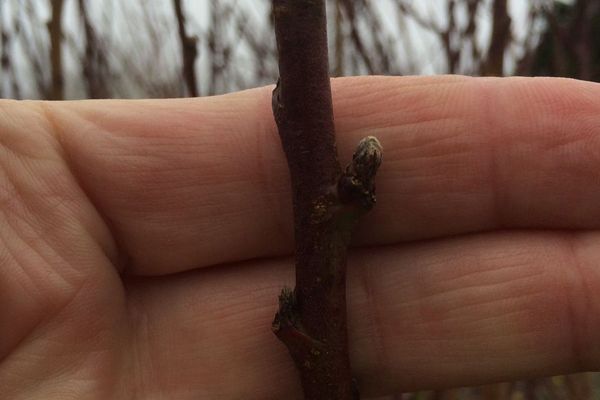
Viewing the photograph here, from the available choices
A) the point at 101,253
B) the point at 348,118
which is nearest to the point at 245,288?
the point at 101,253

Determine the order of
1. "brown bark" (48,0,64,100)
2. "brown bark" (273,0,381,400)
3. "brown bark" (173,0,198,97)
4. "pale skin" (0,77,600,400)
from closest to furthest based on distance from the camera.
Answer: "brown bark" (273,0,381,400) < "pale skin" (0,77,600,400) < "brown bark" (173,0,198,97) < "brown bark" (48,0,64,100)

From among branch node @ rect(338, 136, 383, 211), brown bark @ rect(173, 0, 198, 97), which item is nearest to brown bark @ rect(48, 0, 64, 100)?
brown bark @ rect(173, 0, 198, 97)

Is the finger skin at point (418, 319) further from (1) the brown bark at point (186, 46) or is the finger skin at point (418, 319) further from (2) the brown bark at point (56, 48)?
(2) the brown bark at point (56, 48)

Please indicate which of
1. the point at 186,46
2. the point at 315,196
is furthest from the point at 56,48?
the point at 315,196

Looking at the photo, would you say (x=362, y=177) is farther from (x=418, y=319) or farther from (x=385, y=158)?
(x=418, y=319)

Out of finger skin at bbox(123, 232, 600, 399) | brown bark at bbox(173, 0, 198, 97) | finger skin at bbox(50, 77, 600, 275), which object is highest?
brown bark at bbox(173, 0, 198, 97)

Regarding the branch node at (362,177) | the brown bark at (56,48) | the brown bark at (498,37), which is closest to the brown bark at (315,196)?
the branch node at (362,177)

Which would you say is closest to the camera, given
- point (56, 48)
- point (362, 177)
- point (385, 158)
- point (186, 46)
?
point (362, 177)

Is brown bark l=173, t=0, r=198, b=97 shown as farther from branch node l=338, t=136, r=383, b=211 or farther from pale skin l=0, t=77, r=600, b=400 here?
branch node l=338, t=136, r=383, b=211

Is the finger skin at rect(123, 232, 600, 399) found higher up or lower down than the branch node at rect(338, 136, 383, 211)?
lower down
